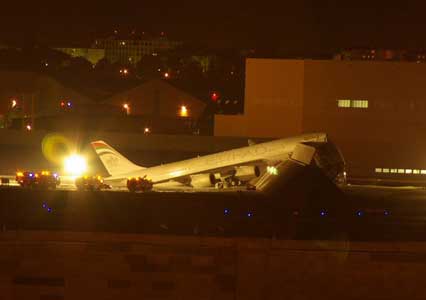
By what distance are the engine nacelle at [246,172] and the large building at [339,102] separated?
14.5m

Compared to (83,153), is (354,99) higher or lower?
higher

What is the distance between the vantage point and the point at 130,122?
6166 cm

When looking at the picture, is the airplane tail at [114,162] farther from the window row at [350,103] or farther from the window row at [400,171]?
the window row at [350,103]

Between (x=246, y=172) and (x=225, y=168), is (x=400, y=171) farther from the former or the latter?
(x=225, y=168)

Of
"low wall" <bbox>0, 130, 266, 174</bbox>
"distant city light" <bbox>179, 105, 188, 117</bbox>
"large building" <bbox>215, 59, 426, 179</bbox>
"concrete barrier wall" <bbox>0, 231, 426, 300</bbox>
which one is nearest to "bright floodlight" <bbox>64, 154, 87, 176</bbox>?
"low wall" <bbox>0, 130, 266, 174</bbox>

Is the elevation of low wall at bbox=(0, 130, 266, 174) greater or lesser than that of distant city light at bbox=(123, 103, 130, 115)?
lesser

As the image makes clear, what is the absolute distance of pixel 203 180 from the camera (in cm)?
3747

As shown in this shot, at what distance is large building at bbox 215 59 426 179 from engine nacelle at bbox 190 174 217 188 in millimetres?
15547

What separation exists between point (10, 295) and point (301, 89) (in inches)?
1717

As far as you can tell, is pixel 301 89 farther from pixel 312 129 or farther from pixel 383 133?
pixel 383 133

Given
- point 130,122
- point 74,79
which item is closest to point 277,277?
point 130,122

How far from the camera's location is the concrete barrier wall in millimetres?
9961

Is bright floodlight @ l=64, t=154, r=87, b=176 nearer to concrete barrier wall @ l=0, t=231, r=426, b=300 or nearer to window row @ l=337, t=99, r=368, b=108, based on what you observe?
window row @ l=337, t=99, r=368, b=108

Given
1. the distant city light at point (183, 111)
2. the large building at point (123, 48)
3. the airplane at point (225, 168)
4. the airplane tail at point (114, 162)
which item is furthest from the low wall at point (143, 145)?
the large building at point (123, 48)
